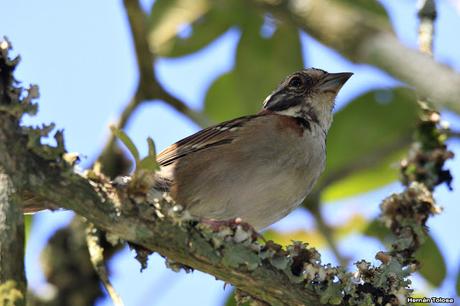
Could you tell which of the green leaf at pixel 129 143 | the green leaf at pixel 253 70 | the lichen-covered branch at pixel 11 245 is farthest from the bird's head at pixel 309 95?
the lichen-covered branch at pixel 11 245

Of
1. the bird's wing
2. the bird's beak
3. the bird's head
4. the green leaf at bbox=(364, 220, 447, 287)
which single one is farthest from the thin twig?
the green leaf at bbox=(364, 220, 447, 287)

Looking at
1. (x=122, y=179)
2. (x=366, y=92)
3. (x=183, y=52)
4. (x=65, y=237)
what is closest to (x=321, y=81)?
(x=366, y=92)

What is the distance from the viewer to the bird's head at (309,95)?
6340 millimetres

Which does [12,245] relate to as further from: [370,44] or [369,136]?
[369,136]

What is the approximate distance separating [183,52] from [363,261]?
10.6 feet

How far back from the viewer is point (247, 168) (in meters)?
5.29

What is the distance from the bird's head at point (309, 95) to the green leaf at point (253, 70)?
12 centimetres

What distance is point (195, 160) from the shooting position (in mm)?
5469

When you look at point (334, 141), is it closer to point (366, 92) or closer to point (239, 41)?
point (366, 92)

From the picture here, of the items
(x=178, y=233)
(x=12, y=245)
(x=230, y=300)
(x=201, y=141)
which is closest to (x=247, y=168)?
(x=201, y=141)

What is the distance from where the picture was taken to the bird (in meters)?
5.21

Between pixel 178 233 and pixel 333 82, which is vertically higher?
pixel 333 82

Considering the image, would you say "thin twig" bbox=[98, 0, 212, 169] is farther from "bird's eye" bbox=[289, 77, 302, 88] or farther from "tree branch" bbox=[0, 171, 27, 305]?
"tree branch" bbox=[0, 171, 27, 305]

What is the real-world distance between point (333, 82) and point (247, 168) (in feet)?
4.87
